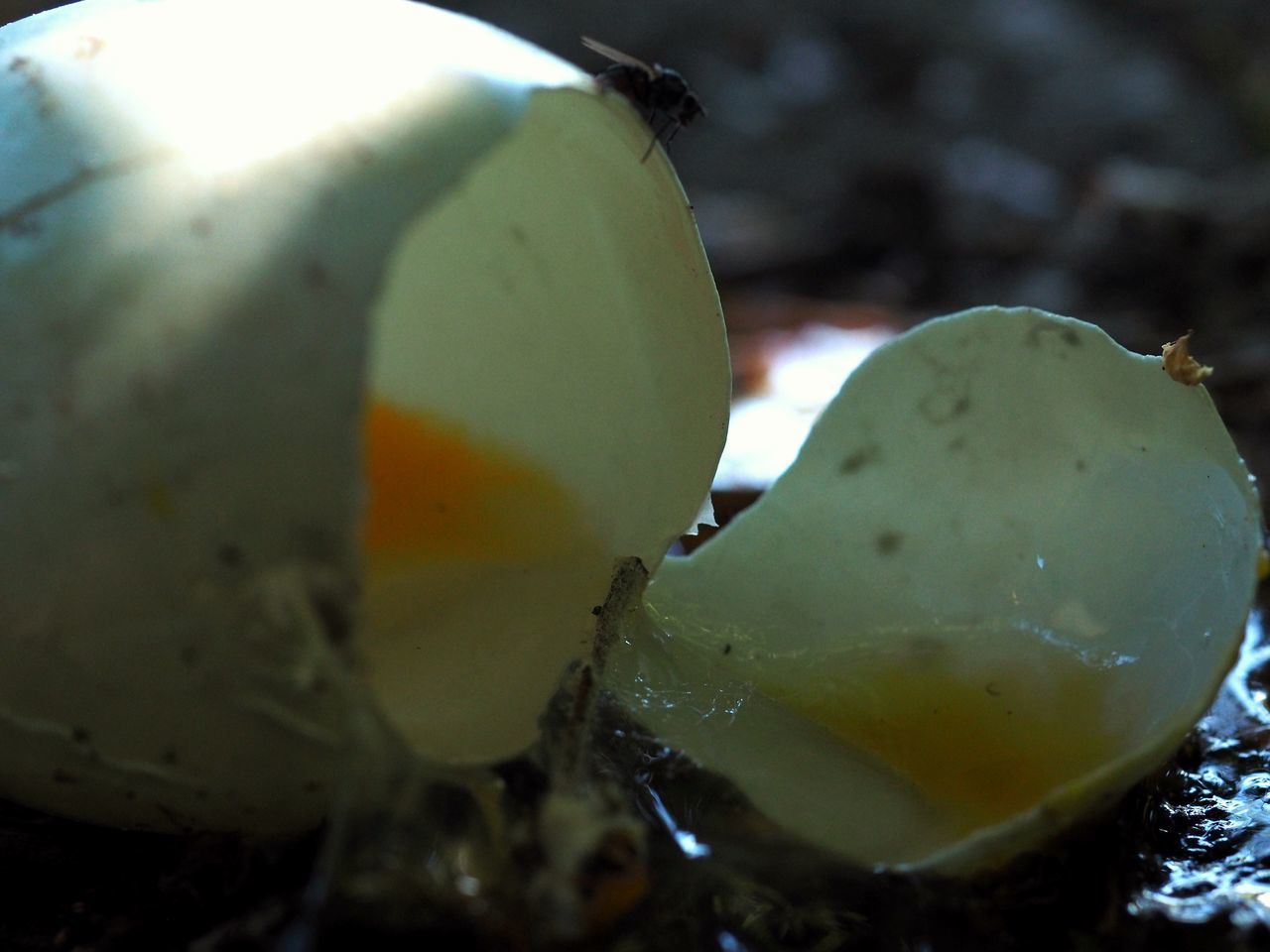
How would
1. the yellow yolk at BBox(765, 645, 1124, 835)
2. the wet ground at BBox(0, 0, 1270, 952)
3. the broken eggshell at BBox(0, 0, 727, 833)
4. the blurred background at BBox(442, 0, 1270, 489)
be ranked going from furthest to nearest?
the blurred background at BBox(442, 0, 1270, 489)
the yellow yolk at BBox(765, 645, 1124, 835)
the wet ground at BBox(0, 0, 1270, 952)
the broken eggshell at BBox(0, 0, 727, 833)

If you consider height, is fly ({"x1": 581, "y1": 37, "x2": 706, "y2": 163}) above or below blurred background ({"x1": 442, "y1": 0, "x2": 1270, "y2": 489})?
above

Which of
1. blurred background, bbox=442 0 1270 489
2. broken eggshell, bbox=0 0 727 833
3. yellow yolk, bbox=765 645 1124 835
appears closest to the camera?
broken eggshell, bbox=0 0 727 833

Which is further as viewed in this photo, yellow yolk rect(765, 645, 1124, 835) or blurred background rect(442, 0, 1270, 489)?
blurred background rect(442, 0, 1270, 489)

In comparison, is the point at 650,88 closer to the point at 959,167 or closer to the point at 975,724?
the point at 975,724

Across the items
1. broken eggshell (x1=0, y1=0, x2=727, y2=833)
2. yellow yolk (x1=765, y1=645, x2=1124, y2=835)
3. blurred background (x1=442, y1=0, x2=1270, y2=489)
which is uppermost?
broken eggshell (x1=0, y1=0, x2=727, y2=833)

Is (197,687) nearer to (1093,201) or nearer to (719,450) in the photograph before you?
(719,450)

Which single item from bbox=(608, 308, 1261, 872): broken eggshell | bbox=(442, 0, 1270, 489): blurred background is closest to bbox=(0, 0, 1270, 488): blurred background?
bbox=(442, 0, 1270, 489): blurred background

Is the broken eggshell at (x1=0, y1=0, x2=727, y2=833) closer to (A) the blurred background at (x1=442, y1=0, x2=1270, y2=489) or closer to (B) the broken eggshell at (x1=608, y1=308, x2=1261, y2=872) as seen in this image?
(B) the broken eggshell at (x1=608, y1=308, x2=1261, y2=872)

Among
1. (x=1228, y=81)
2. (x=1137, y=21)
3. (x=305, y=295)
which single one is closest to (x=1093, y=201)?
(x=1228, y=81)
